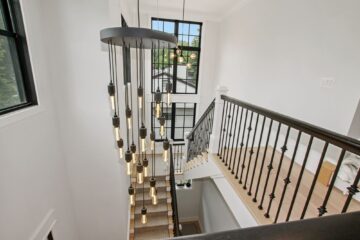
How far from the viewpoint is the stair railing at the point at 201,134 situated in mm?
3207

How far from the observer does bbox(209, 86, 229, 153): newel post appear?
9.03ft

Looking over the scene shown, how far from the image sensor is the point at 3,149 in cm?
170

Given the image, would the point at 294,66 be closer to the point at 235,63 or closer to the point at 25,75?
the point at 235,63

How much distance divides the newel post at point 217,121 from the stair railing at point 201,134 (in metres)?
0.17

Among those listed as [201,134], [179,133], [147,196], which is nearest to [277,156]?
[201,134]

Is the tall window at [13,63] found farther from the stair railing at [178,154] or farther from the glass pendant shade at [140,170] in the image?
the stair railing at [178,154]

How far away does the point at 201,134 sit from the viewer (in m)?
3.75

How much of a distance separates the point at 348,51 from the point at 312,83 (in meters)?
0.53

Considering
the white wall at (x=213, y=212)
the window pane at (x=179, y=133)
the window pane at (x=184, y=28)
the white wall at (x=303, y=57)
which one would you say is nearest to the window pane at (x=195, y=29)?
the window pane at (x=184, y=28)

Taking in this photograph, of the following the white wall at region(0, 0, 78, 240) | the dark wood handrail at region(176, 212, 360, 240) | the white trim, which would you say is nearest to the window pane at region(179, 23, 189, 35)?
the white wall at region(0, 0, 78, 240)

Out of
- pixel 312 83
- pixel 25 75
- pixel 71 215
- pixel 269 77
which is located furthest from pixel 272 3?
pixel 71 215

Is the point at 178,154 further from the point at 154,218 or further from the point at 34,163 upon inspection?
the point at 34,163

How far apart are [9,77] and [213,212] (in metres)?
4.70

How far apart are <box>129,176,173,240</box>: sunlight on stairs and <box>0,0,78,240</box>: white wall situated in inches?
65.3
